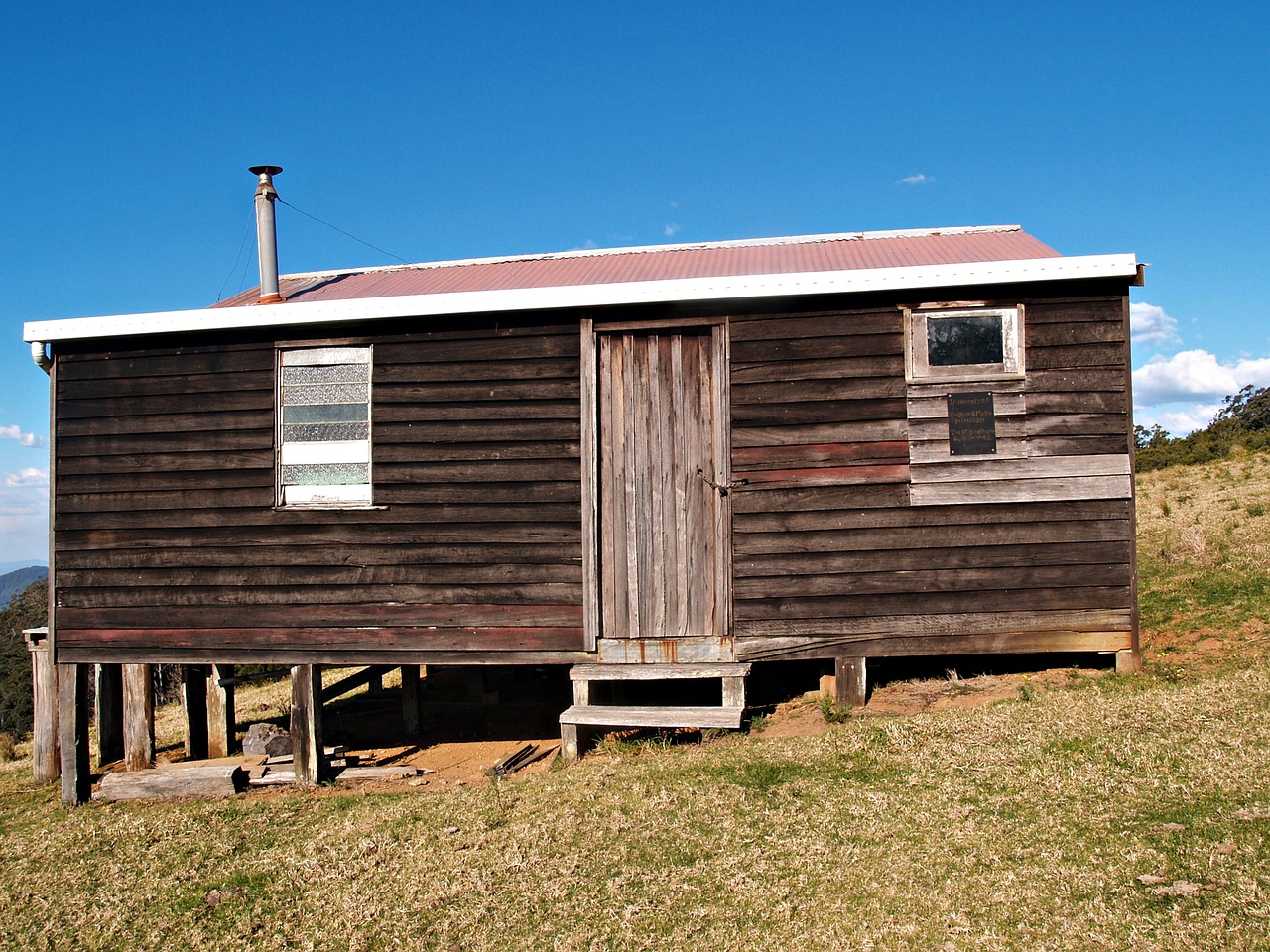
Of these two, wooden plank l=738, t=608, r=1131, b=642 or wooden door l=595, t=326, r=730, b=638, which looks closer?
wooden plank l=738, t=608, r=1131, b=642

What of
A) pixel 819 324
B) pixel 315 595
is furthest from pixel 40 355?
pixel 819 324

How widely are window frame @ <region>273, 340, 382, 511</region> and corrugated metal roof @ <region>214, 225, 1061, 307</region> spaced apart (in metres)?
1.02

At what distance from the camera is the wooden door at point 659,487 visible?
8.82 m

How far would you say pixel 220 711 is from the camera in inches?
435

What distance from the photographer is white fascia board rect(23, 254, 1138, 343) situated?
811 cm

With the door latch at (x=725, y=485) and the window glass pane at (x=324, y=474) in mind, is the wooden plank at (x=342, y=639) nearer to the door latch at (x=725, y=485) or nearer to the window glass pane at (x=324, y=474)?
the window glass pane at (x=324, y=474)

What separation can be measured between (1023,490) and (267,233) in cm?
807

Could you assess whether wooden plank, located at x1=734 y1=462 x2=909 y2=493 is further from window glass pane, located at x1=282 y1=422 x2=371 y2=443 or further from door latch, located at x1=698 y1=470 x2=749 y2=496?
window glass pane, located at x1=282 y1=422 x2=371 y2=443

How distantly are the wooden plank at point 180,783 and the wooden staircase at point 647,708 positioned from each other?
320cm

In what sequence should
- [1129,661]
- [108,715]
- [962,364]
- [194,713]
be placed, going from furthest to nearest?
[108,715]
[194,713]
[962,364]
[1129,661]

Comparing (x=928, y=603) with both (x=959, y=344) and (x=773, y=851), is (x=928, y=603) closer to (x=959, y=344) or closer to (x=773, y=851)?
(x=959, y=344)

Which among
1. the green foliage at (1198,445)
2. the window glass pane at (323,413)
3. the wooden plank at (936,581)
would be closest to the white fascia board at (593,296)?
the window glass pane at (323,413)

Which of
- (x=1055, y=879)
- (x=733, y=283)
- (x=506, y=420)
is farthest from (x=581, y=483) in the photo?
(x=1055, y=879)

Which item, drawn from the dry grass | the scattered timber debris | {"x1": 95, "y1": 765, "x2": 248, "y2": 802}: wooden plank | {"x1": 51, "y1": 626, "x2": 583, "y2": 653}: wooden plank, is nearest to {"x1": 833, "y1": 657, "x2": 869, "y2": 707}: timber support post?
the dry grass
